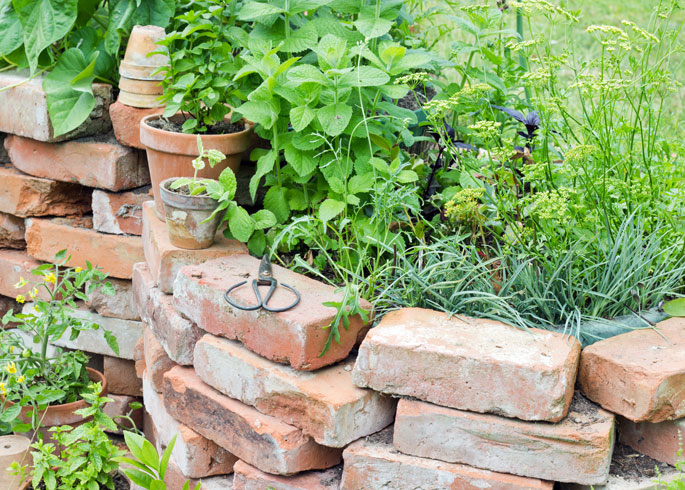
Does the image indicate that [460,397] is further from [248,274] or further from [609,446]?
[248,274]

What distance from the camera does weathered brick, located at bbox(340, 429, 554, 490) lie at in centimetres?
198

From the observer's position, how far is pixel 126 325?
3.06 meters

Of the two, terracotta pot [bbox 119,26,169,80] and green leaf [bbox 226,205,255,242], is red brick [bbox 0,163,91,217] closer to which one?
terracotta pot [bbox 119,26,169,80]

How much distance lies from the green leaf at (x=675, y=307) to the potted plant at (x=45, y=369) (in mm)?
1754

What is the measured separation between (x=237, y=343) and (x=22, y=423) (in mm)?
882

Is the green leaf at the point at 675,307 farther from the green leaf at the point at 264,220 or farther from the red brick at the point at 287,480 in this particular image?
the green leaf at the point at 264,220

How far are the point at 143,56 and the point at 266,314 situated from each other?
41.9 inches

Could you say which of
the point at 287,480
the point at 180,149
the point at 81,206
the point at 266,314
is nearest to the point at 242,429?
the point at 287,480

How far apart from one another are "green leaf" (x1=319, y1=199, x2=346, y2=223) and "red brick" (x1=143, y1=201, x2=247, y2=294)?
1.08 ft

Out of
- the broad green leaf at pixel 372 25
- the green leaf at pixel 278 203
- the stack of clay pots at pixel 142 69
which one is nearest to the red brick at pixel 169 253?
the green leaf at pixel 278 203

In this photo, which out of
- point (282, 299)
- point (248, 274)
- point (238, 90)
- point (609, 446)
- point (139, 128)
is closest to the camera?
point (609, 446)

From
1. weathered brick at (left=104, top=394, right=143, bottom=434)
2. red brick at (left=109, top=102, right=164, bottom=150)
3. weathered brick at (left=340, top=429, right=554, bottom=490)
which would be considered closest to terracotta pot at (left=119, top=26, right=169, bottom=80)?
red brick at (left=109, top=102, right=164, bottom=150)

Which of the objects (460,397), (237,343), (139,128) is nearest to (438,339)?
(460,397)

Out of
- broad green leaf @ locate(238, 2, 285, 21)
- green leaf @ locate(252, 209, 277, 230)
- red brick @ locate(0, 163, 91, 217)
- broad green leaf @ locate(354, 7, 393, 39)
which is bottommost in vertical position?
red brick @ locate(0, 163, 91, 217)
